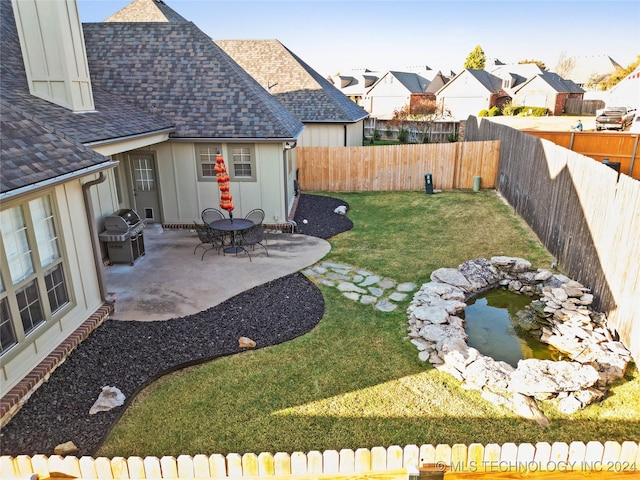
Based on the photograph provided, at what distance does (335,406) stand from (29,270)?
13.9 feet

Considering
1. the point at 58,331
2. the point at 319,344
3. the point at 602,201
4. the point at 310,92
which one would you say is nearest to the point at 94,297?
the point at 58,331

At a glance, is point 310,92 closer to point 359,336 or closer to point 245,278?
point 245,278

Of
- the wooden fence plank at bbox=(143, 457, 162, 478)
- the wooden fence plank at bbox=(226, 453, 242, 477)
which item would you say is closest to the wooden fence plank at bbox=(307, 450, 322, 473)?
the wooden fence plank at bbox=(226, 453, 242, 477)

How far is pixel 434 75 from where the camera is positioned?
51531 millimetres

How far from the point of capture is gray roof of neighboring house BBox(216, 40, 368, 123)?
803 inches

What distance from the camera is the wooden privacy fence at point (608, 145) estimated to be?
1514 cm

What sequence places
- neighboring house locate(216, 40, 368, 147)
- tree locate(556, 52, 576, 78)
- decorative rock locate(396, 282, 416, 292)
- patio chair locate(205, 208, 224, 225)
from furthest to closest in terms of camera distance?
tree locate(556, 52, 576, 78) → neighboring house locate(216, 40, 368, 147) → patio chair locate(205, 208, 224, 225) → decorative rock locate(396, 282, 416, 292)

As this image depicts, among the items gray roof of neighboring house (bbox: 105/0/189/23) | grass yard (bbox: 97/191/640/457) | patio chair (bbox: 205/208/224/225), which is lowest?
grass yard (bbox: 97/191/640/457)

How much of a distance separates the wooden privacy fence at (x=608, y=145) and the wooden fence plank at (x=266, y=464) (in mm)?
16608

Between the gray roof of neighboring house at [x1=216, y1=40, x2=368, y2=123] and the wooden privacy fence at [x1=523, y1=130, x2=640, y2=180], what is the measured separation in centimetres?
881

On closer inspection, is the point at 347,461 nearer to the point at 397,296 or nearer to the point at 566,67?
the point at 397,296

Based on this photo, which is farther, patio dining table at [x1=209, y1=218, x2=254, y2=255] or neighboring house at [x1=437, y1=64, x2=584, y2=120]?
neighboring house at [x1=437, y1=64, x2=584, y2=120]

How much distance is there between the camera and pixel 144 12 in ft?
58.1

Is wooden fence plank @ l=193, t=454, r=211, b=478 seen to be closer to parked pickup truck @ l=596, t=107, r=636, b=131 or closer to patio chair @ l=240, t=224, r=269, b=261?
patio chair @ l=240, t=224, r=269, b=261
